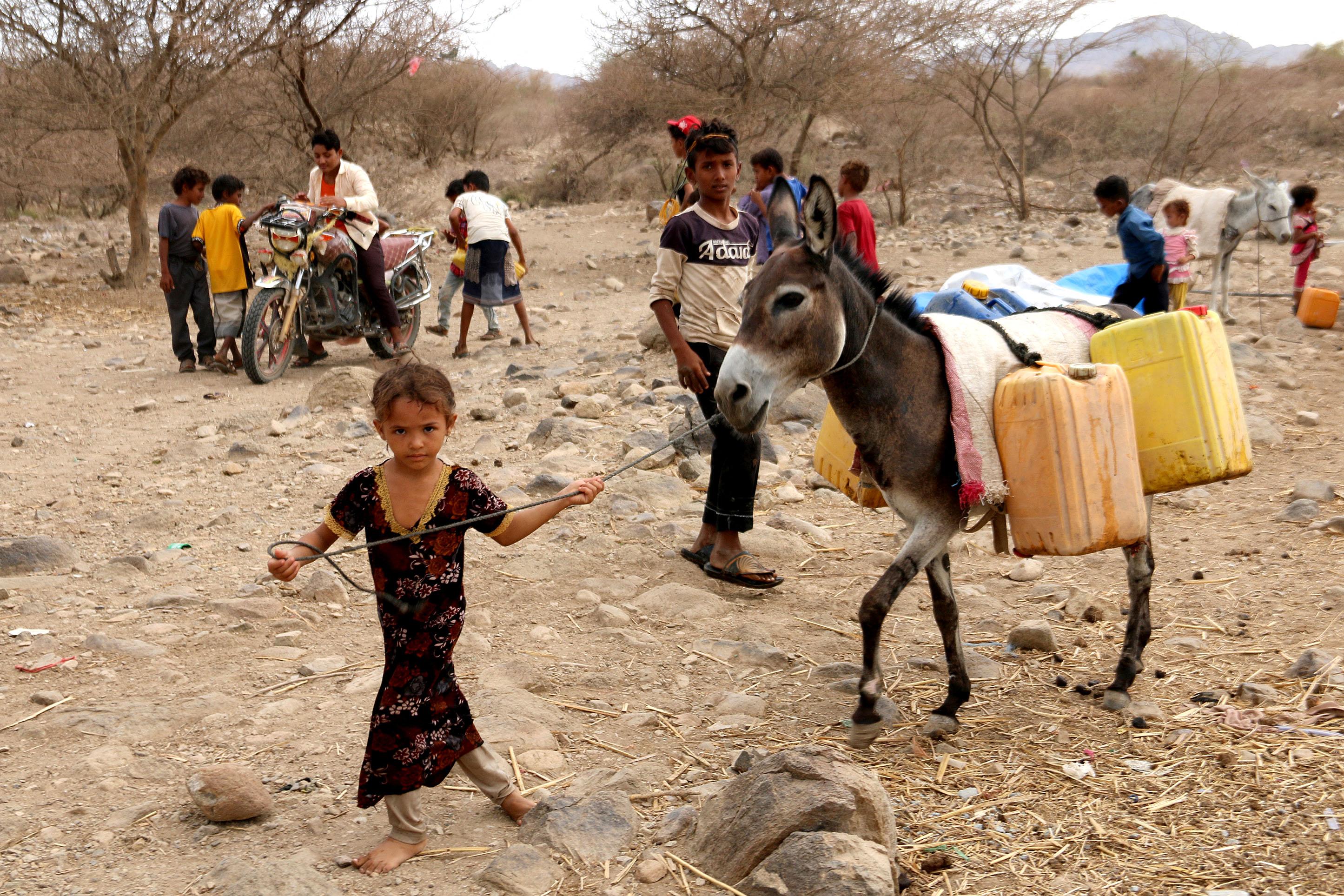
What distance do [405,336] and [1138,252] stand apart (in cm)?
664

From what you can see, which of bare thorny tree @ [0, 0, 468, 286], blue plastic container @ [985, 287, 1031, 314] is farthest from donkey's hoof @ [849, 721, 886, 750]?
bare thorny tree @ [0, 0, 468, 286]

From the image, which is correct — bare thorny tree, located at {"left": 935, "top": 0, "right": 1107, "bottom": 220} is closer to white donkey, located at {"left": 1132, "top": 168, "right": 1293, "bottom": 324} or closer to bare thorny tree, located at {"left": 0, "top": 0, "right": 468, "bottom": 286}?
white donkey, located at {"left": 1132, "top": 168, "right": 1293, "bottom": 324}

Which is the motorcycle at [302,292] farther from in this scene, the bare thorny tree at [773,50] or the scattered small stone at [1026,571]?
the bare thorny tree at [773,50]

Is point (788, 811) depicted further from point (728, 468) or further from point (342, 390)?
point (342, 390)

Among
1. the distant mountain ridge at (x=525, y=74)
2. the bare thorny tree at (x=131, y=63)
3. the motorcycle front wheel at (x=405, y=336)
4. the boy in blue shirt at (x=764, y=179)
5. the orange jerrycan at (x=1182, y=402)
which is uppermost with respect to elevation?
the distant mountain ridge at (x=525, y=74)

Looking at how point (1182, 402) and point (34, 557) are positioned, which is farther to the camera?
point (34, 557)

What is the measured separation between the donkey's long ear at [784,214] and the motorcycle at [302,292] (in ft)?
21.8

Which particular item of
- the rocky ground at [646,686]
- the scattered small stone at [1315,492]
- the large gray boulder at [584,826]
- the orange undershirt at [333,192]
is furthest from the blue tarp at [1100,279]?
the orange undershirt at [333,192]

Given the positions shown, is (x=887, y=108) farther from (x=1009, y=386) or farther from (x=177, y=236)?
(x=1009, y=386)

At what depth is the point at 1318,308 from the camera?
1023 centimetres

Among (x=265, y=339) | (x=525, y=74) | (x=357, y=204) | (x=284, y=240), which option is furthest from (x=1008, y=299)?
(x=525, y=74)

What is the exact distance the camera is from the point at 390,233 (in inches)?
418

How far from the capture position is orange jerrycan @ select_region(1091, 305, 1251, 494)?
336cm

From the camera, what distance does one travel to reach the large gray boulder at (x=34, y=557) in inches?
194
